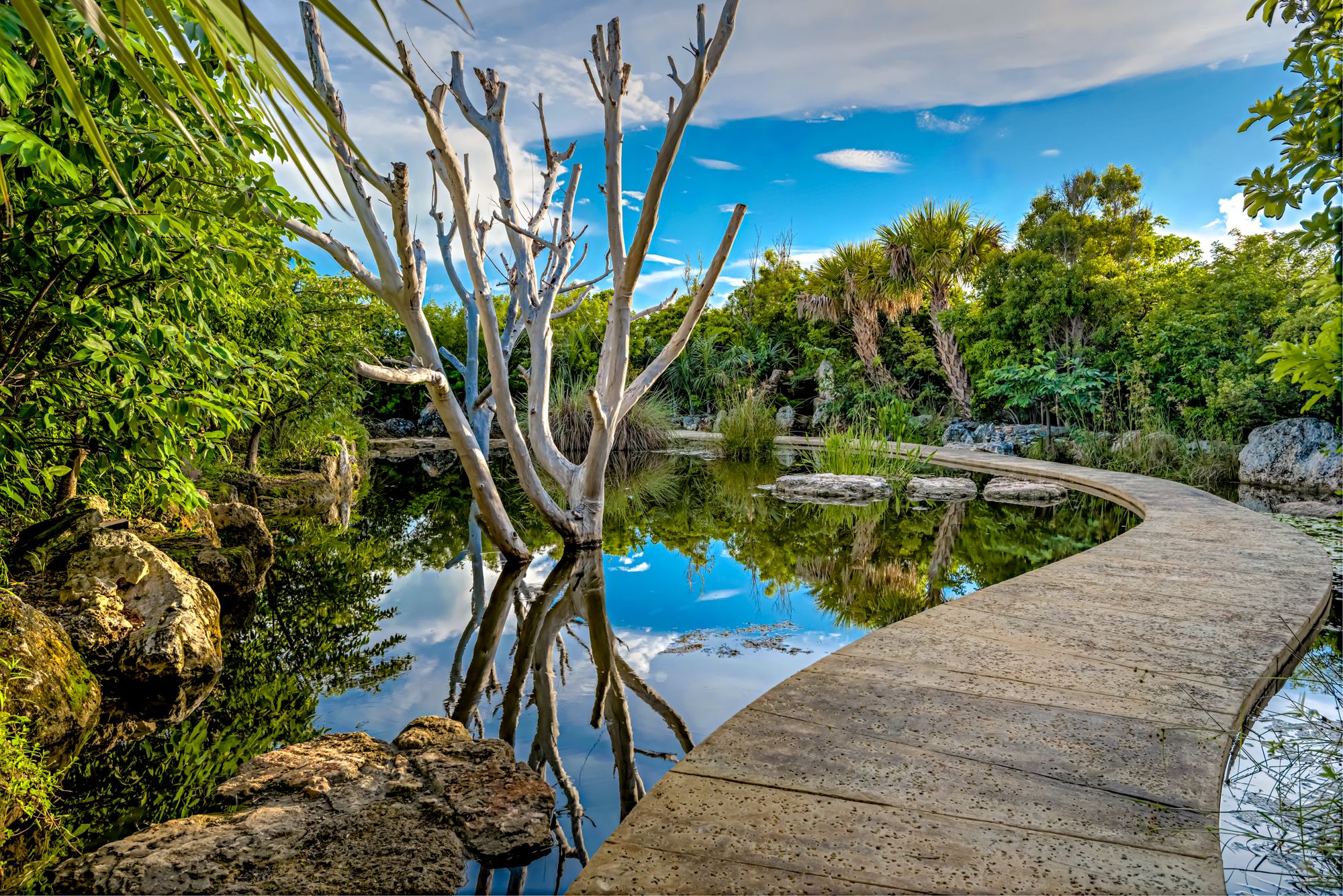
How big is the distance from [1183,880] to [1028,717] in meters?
0.59

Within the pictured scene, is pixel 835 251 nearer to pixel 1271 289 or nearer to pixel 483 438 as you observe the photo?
pixel 1271 289

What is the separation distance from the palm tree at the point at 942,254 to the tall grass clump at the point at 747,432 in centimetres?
422

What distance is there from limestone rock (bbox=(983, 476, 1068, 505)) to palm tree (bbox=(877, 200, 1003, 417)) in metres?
5.98

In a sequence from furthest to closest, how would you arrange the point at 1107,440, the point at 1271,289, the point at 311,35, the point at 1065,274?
the point at 1065,274, the point at 1107,440, the point at 1271,289, the point at 311,35

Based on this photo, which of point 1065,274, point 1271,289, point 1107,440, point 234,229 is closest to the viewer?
point 234,229

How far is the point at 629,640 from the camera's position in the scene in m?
3.24

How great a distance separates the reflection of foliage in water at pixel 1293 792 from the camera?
1.41m

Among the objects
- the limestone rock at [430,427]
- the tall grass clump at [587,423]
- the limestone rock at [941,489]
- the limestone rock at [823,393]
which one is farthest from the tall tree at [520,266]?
the limestone rock at [430,427]

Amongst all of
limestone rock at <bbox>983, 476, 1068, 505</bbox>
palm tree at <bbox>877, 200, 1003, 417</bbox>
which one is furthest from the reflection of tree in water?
palm tree at <bbox>877, 200, 1003, 417</bbox>

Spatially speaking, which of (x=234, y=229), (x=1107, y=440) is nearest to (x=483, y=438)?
(x=234, y=229)

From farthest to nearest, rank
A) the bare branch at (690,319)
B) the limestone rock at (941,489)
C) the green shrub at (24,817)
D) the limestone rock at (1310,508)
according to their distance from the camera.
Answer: the limestone rock at (941,489), the limestone rock at (1310,508), the bare branch at (690,319), the green shrub at (24,817)

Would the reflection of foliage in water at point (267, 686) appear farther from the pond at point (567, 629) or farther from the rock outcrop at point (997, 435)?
the rock outcrop at point (997, 435)

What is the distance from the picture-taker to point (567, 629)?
11.0 feet

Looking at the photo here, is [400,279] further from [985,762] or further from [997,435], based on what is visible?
[997,435]
